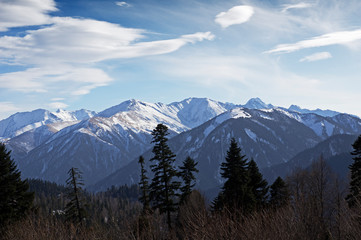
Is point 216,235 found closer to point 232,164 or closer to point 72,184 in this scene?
point 232,164

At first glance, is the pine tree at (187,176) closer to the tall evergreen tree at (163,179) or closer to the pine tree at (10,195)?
the tall evergreen tree at (163,179)

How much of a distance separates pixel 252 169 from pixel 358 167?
14607 mm

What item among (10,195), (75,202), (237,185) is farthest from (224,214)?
(75,202)

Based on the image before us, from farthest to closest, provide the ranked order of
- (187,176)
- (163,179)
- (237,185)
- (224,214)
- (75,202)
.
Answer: (187,176) < (75,202) < (237,185) < (163,179) < (224,214)

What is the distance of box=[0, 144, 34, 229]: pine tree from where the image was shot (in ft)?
99.0

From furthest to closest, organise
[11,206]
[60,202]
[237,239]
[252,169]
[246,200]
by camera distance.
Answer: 1. [60,202]
2. [252,169]
3. [246,200]
4. [11,206]
5. [237,239]

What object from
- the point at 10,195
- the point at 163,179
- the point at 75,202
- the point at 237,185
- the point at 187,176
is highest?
the point at 163,179

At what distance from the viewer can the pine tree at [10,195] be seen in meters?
30.2

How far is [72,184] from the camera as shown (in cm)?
3747

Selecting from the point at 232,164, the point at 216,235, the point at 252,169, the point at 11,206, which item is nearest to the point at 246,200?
the point at 232,164

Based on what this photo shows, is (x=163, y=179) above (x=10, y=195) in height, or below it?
above

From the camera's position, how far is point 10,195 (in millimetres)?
31203

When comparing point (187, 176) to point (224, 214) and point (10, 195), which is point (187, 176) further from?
point (224, 214)

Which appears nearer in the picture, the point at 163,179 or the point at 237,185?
the point at 163,179
